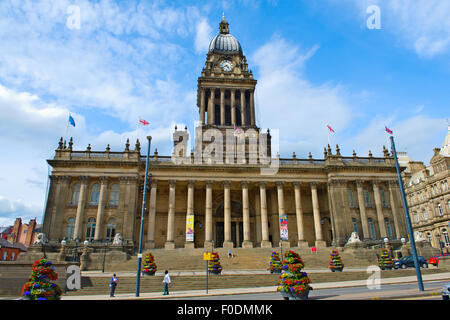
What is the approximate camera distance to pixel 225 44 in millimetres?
66875

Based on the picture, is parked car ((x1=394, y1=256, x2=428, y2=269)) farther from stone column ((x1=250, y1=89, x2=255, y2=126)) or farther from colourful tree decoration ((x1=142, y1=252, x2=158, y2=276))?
stone column ((x1=250, y1=89, x2=255, y2=126))

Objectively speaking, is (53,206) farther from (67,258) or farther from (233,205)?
(233,205)

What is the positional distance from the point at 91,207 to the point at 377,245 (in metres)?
40.1

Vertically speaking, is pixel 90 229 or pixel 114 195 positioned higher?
pixel 114 195

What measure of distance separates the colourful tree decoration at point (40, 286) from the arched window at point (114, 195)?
33.0 meters

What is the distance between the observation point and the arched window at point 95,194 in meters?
44.2

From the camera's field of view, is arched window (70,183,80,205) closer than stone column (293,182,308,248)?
Yes

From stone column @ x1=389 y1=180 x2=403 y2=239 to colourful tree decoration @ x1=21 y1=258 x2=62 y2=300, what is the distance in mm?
46967

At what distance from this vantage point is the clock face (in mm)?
63359

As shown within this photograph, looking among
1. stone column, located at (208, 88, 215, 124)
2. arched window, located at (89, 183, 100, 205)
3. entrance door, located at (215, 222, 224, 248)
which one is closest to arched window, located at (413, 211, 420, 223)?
entrance door, located at (215, 222, 224, 248)

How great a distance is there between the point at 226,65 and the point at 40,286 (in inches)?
2280

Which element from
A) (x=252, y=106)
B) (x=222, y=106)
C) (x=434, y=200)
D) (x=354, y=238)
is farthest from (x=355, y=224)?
(x=222, y=106)

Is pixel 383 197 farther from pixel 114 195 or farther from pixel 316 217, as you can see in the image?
pixel 114 195

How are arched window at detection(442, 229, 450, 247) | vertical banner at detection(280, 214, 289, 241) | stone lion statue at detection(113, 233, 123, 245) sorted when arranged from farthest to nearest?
1. arched window at detection(442, 229, 450, 247)
2. vertical banner at detection(280, 214, 289, 241)
3. stone lion statue at detection(113, 233, 123, 245)
